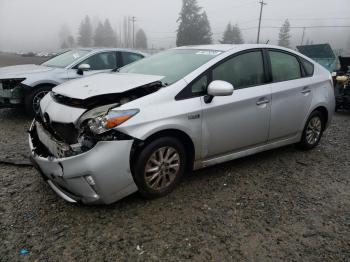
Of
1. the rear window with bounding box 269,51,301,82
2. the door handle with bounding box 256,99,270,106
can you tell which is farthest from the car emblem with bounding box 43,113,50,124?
the rear window with bounding box 269,51,301,82

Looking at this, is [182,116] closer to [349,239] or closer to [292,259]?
[292,259]

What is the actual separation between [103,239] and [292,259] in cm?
154

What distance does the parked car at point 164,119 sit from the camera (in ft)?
9.32

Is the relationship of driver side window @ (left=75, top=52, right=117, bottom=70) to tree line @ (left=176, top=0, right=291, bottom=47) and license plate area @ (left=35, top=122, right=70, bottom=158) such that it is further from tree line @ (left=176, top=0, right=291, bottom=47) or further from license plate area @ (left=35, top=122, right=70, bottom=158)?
tree line @ (left=176, top=0, right=291, bottom=47)

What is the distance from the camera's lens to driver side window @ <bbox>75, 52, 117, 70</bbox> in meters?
6.86

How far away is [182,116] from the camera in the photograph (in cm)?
320

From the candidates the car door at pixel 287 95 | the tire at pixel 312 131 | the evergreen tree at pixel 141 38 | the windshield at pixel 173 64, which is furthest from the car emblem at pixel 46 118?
the evergreen tree at pixel 141 38

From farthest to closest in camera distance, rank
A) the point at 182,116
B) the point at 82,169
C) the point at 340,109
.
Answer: the point at 340,109
the point at 182,116
the point at 82,169

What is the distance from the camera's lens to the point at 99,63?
6.97 m

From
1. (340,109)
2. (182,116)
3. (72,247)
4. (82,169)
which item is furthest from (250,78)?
(340,109)

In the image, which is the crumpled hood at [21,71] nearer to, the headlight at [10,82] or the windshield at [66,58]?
the headlight at [10,82]

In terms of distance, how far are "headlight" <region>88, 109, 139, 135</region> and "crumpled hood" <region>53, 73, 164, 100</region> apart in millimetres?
291

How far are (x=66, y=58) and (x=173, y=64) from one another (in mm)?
4003

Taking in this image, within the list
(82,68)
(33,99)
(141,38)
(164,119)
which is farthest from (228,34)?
(164,119)
